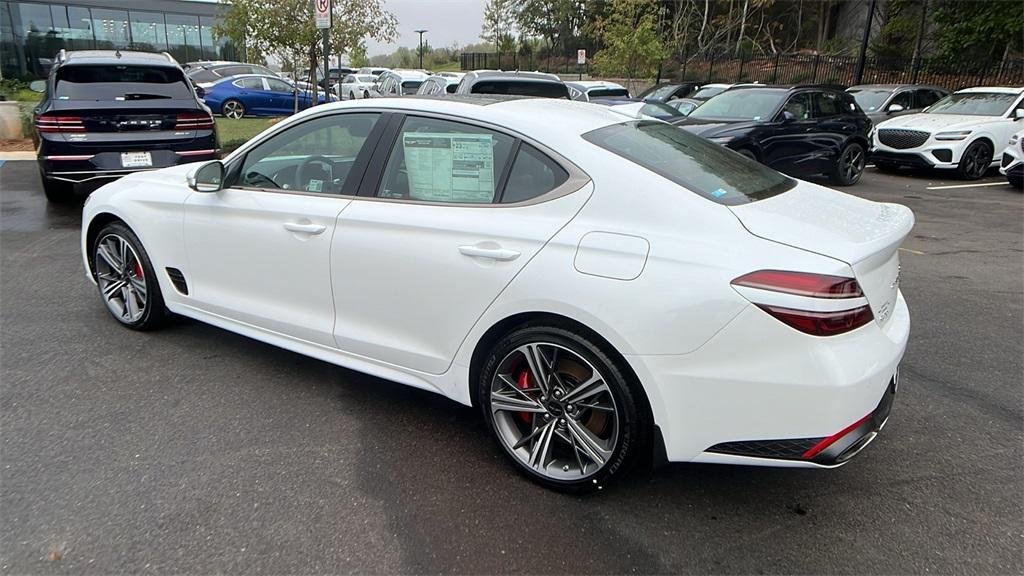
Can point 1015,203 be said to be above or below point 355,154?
below

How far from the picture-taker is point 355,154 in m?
3.48

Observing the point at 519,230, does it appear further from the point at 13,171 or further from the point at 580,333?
the point at 13,171

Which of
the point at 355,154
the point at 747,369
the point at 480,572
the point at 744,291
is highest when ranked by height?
the point at 355,154

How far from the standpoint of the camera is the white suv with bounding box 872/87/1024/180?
12.1m

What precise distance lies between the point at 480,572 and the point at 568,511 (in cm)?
49

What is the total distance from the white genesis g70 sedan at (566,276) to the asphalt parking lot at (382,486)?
308 millimetres

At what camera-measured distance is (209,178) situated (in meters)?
3.79

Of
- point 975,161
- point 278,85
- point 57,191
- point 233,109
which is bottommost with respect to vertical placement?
point 57,191

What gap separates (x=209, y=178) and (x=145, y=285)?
101 cm

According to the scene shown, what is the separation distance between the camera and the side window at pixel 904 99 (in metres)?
15.6

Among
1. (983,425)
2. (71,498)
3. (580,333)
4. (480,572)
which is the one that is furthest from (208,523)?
(983,425)

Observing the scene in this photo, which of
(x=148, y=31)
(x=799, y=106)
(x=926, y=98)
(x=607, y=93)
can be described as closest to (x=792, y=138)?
(x=799, y=106)

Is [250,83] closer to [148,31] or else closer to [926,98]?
[926,98]

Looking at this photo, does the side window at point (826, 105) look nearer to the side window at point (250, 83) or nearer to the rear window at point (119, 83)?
the rear window at point (119, 83)
